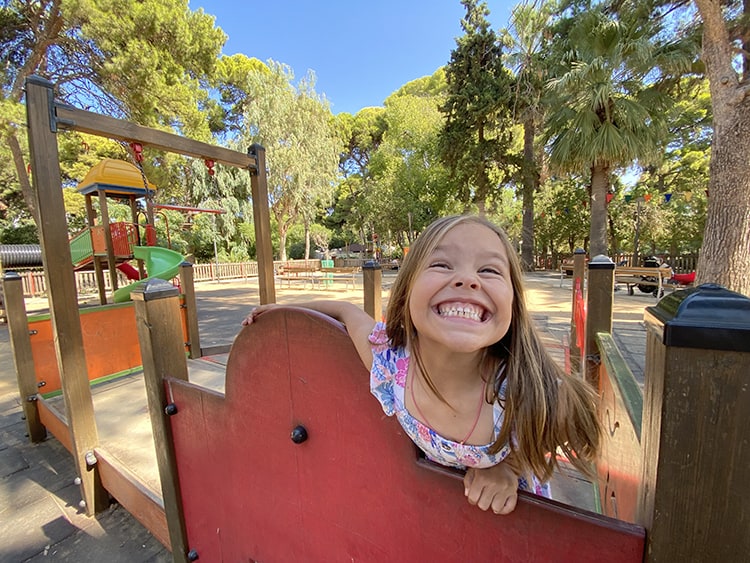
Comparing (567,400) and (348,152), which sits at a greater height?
(348,152)

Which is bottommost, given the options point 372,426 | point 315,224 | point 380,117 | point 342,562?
point 342,562

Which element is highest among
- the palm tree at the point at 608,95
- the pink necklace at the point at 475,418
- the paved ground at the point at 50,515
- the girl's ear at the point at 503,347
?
the palm tree at the point at 608,95

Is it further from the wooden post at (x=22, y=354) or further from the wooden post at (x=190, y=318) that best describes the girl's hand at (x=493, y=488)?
the wooden post at (x=190, y=318)

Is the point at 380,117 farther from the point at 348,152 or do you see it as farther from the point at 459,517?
the point at 459,517

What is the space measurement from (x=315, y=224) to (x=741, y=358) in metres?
32.5

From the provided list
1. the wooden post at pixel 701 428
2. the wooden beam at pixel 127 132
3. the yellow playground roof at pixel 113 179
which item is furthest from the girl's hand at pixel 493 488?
the yellow playground roof at pixel 113 179

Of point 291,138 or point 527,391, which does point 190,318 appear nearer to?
point 527,391

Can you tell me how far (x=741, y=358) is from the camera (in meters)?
0.42

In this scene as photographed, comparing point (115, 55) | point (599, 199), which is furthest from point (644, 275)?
point (115, 55)

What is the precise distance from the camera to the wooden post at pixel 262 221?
3428mm

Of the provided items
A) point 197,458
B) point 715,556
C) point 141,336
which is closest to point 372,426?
point 715,556

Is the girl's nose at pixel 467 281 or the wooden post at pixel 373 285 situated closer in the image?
the girl's nose at pixel 467 281

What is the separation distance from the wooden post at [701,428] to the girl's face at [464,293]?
0.92ft

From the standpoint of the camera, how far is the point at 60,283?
2078 millimetres
